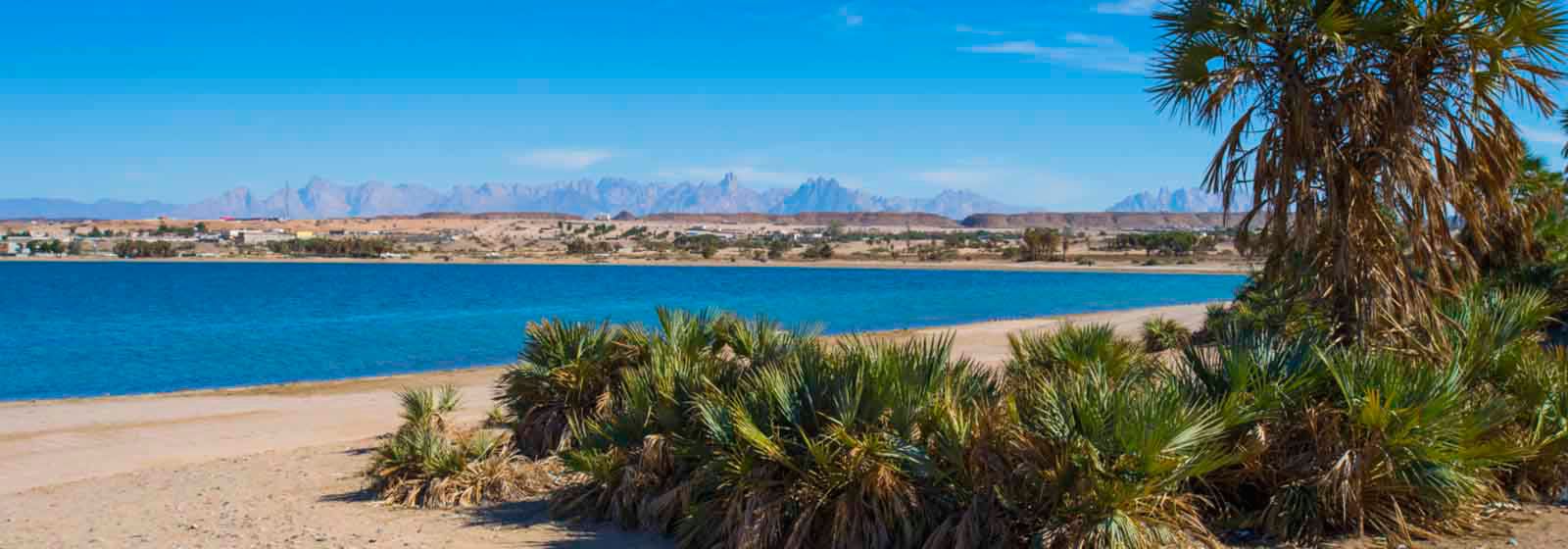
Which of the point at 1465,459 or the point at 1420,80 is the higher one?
the point at 1420,80

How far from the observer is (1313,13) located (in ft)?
29.2

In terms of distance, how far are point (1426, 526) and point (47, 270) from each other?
12450cm

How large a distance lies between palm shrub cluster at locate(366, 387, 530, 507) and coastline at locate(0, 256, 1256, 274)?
81.7m

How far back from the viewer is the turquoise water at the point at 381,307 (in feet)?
104

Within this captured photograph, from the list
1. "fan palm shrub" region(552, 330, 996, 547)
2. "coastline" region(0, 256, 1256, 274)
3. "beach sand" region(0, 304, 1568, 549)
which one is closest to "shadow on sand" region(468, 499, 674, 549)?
"beach sand" region(0, 304, 1568, 549)

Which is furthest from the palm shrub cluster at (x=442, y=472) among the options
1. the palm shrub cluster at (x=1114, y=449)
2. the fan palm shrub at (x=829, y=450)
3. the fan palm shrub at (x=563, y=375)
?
the fan palm shrub at (x=829, y=450)

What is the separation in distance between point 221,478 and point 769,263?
347 feet

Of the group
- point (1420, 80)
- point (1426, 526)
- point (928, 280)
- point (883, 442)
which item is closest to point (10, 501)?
point (883, 442)

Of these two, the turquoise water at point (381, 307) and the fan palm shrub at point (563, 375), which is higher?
the fan palm shrub at point (563, 375)

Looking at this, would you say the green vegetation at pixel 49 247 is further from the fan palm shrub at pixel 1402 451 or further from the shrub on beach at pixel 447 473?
the fan palm shrub at pixel 1402 451

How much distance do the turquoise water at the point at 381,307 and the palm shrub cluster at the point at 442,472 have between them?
5011mm

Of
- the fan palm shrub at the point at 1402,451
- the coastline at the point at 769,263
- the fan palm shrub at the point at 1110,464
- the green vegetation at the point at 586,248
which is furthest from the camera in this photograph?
the green vegetation at the point at 586,248

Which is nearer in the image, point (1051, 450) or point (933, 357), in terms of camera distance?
point (1051, 450)

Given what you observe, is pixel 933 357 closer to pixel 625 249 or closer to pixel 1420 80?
pixel 1420 80
